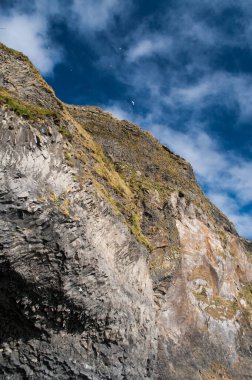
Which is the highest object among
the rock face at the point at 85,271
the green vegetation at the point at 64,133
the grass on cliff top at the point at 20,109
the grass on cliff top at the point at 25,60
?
the grass on cliff top at the point at 25,60

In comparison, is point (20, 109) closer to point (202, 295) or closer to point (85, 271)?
point (85, 271)

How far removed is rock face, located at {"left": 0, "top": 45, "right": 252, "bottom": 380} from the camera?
16750 mm

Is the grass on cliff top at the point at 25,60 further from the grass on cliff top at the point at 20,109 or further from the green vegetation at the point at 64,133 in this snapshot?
the grass on cliff top at the point at 20,109

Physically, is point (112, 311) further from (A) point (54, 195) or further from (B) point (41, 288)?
(A) point (54, 195)

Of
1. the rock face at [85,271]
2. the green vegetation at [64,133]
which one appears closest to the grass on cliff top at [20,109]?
the rock face at [85,271]

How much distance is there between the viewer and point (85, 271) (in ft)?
60.2

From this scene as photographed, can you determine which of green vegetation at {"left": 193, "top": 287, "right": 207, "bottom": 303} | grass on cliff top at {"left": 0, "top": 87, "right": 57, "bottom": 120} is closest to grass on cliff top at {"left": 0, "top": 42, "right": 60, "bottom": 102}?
grass on cliff top at {"left": 0, "top": 87, "right": 57, "bottom": 120}

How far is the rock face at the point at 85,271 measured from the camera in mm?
16750

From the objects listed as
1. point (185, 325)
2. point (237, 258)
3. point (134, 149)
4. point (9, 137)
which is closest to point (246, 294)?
point (237, 258)

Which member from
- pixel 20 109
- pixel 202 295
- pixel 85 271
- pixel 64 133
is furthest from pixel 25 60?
pixel 202 295

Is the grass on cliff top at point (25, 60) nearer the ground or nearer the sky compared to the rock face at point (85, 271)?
nearer the sky

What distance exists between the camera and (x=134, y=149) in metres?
38.7

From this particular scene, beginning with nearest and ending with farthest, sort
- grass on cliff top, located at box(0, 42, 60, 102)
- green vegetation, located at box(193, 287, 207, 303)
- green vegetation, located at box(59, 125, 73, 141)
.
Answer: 1. green vegetation, located at box(59, 125, 73, 141)
2. grass on cliff top, located at box(0, 42, 60, 102)
3. green vegetation, located at box(193, 287, 207, 303)

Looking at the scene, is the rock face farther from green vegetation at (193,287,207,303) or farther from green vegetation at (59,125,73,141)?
green vegetation at (59,125,73,141)
